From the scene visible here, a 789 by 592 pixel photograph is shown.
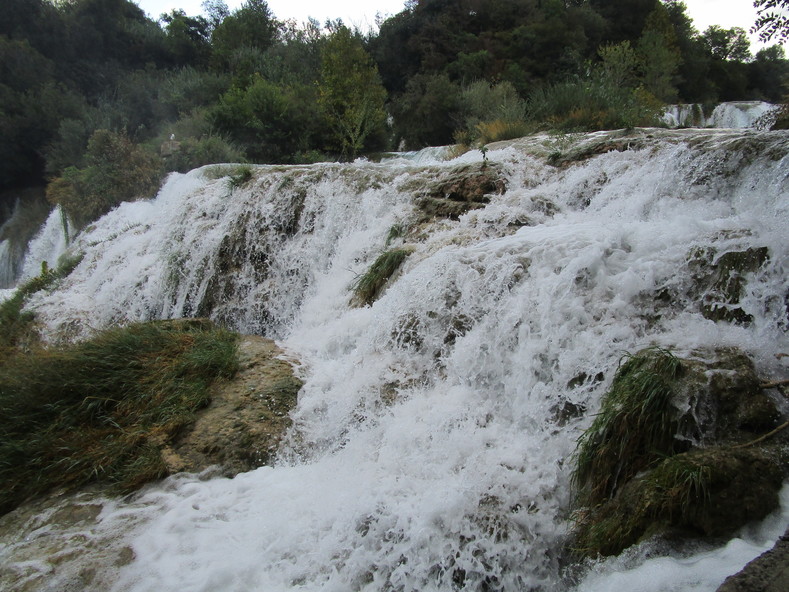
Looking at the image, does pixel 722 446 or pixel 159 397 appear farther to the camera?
pixel 159 397

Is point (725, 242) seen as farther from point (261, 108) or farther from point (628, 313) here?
point (261, 108)

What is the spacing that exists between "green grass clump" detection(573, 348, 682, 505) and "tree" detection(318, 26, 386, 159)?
12039mm

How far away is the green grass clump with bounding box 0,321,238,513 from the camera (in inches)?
124

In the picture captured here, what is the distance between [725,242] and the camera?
2.68 meters

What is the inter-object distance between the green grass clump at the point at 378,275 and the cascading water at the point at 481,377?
12 centimetres

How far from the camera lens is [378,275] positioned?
15.1 feet

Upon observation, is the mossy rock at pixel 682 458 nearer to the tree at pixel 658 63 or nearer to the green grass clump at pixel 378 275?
the green grass clump at pixel 378 275

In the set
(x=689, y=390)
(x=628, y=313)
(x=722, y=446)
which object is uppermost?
(x=628, y=313)

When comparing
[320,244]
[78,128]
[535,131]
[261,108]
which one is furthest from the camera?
[78,128]

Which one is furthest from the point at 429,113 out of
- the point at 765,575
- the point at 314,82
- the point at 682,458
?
the point at 765,575

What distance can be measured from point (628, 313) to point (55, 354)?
13.9ft

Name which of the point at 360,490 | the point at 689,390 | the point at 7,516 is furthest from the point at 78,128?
the point at 689,390

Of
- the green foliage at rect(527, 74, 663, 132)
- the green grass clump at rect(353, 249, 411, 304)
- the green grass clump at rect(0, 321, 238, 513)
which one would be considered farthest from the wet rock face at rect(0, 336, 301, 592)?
the green foliage at rect(527, 74, 663, 132)

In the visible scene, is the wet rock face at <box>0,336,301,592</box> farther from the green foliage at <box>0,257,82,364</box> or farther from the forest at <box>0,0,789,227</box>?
the forest at <box>0,0,789,227</box>
